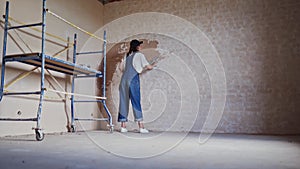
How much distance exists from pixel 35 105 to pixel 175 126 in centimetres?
200

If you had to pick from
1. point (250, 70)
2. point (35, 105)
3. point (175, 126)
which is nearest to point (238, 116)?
point (250, 70)

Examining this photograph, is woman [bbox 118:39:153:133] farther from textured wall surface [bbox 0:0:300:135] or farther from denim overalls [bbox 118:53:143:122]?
textured wall surface [bbox 0:0:300:135]

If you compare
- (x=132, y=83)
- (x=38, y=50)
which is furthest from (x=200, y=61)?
(x=38, y=50)

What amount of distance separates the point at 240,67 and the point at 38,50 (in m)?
2.70

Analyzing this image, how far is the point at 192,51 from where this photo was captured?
4.22 metres

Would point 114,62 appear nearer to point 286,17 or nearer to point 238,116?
point 238,116

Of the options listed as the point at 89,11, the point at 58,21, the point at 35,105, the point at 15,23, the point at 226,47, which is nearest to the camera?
the point at 15,23

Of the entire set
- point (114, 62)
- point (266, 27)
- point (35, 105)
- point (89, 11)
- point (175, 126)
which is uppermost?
point (89, 11)

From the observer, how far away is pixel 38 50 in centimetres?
331

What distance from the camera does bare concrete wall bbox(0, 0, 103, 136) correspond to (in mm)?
2891

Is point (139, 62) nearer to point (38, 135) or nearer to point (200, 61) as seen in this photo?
point (200, 61)

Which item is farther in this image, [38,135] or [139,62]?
[139,62]

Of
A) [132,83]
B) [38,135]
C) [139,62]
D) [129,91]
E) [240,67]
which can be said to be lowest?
[38,135]

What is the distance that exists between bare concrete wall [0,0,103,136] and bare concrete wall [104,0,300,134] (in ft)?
3.66
